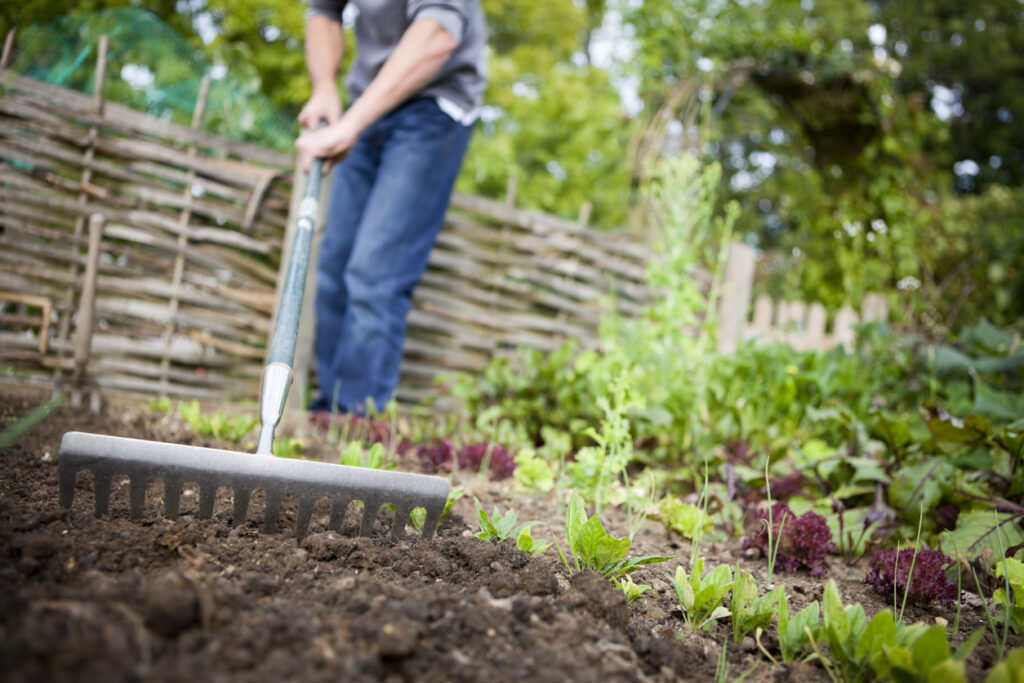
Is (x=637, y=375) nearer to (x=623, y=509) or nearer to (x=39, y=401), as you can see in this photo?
(x=623, y=509)

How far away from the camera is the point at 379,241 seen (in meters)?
2.62

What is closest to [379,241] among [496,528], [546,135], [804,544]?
[496,528]

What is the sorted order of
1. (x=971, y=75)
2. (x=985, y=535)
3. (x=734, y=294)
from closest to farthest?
(x=985, y=535)
(x=734, y=294)
(x=971, y=75)

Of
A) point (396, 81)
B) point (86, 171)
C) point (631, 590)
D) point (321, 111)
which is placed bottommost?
point (631, 590)

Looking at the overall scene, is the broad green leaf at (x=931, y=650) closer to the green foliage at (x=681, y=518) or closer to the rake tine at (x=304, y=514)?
the green foliage at (x=681, y=518)

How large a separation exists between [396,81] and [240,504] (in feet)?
5.67

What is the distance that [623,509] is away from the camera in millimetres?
2041

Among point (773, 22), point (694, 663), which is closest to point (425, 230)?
point (694, 663)

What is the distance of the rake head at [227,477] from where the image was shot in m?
1.06

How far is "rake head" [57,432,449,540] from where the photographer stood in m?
1.06

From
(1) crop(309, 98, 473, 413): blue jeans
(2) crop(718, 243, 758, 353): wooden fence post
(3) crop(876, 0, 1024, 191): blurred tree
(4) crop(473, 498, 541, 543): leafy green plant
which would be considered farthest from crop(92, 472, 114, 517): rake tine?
(3) crop(876, 0, 1024, 191): blurred tree

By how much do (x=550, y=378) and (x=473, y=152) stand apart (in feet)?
19.3

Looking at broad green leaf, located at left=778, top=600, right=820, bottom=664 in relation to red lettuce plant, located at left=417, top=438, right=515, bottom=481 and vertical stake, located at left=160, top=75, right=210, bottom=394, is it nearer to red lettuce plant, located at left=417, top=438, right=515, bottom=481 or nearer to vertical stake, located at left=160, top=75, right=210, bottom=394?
red lettuce plant, located at left=417, top=438, right=515, bottom=481

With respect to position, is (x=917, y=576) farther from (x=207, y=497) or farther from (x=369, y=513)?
(x=207, y=497)
